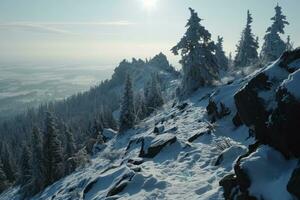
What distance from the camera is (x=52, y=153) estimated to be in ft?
148

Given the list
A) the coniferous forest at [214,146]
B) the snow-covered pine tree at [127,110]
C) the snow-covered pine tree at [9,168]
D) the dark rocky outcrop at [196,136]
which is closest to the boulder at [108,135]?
the snow-covered pine tree at [127,110]

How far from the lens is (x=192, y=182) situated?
13.2 m

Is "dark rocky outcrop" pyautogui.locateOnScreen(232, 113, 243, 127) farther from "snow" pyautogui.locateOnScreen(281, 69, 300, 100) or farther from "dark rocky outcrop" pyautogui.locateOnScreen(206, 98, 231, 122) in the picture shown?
"snow" pyautogui.locateOnScreen(281, 69, 300, 100)

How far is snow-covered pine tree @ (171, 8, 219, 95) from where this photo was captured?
3822 cm

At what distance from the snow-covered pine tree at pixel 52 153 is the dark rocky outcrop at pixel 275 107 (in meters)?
36.0

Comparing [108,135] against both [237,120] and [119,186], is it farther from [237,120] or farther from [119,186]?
[119,186]

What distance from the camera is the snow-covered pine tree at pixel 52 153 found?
1745 inches

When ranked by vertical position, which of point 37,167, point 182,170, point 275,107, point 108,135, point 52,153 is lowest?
point 37,167

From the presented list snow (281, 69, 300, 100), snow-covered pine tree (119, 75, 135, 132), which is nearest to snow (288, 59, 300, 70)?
snow (281, 69, 300, 100)

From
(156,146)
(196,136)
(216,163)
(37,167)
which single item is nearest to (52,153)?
(37,167)

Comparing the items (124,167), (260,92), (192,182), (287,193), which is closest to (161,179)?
(192,182)

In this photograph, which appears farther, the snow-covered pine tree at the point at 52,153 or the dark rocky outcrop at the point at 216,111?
the snow-covered pine tree at the point at 52,153

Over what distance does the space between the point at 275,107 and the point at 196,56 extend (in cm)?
2892

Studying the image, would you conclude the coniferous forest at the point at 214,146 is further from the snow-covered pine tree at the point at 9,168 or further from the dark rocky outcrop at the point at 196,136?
the snow-covered pine tree at the point at 9,168
